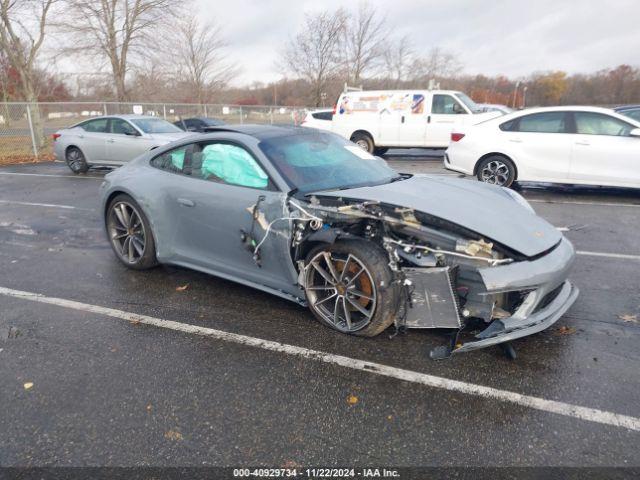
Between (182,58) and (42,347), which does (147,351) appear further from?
(182,58)

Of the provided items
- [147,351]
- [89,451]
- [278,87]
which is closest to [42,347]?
[147,351]

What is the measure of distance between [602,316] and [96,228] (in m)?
6.22

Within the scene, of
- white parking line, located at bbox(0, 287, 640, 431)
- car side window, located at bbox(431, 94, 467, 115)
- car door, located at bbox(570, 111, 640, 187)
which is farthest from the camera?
car side window, located at bbox(431, 94, 467, 115)

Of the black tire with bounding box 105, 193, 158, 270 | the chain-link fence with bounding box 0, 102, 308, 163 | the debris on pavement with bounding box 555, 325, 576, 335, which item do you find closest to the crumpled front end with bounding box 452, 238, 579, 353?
the debris on pavement with bounding box 555, 325, 576, 335

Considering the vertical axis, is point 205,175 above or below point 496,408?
above

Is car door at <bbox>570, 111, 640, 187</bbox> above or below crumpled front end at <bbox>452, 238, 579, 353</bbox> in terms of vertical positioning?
above

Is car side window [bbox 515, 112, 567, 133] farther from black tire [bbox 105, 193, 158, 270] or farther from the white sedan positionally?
black tire [bbox 105, 193, 158, 270]

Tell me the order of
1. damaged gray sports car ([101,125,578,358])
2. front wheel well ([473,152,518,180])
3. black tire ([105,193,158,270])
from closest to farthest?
damaged gray sports car ([101,125,578,358]), black tire ([105,193,158,270]), front wheel well ([473,152,518,180])

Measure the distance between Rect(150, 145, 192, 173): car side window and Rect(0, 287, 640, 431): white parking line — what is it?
1.42 m

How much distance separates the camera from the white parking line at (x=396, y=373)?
2371mm

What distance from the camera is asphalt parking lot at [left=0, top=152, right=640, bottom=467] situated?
2184 mm

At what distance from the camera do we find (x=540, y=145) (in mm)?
7688

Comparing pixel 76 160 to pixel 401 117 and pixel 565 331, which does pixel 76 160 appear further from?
pixel 565 331

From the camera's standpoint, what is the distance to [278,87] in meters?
50.8
